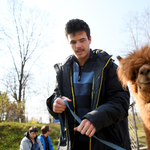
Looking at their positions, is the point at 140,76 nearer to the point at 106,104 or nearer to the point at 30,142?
the point at 106,104

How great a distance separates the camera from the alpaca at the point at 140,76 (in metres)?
1.71

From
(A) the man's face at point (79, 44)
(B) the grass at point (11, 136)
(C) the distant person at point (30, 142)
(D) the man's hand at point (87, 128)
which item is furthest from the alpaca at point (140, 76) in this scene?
(B) the grass at point (11, 136)

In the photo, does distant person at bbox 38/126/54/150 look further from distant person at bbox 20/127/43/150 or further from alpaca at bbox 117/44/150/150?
alpaca at bbox 117/44/150/150

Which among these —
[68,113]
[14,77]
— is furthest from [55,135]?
[68,113]

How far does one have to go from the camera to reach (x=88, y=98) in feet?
5.91

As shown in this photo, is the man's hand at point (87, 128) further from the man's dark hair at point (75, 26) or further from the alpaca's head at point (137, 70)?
the man's dark hair at point (75, 26)

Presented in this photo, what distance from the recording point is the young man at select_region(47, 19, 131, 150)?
1500 millimetres

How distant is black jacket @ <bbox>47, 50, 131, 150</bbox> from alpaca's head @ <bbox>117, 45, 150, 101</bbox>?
18cm

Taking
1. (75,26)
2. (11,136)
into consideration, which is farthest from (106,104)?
(11,136)

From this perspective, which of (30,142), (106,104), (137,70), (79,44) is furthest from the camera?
(30,142)

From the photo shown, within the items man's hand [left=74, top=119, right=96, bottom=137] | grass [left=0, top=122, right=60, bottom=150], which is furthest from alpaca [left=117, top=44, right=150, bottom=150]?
grass [left=0, top=122, right=60, bottom=150]

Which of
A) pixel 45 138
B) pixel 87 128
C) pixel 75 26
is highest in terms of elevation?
pixel 75 26

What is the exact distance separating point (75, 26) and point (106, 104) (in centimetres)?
116

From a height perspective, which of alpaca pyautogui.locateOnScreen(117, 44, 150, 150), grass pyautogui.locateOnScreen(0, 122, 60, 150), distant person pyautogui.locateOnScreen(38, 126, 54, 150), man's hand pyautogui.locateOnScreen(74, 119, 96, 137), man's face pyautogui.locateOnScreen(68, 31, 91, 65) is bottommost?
grass pyautogui.locateOnScreen(0, 122, 60, 150)
